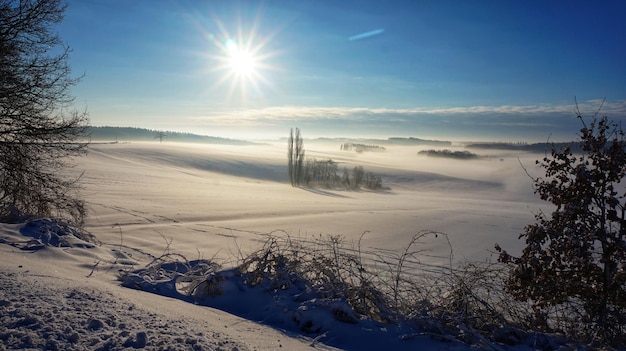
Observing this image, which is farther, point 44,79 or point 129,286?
point 44,79

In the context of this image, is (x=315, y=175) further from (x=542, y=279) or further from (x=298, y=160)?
(x=542, y=279)

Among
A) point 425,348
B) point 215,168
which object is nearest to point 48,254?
point 425,348

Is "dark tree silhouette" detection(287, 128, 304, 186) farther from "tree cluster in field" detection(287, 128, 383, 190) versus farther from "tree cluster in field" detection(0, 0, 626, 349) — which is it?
"tree cluster in field" detection(0, 0, 626, 349)

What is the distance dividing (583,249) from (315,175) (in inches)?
3300

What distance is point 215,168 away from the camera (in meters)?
78.7

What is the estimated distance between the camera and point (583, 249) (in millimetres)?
4672

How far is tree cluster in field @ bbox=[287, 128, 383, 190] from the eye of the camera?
7431 centimetres

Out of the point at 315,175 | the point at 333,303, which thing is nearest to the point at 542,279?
the point at 333,303

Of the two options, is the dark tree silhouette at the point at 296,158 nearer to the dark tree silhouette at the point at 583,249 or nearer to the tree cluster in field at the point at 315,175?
the tree cluster in field at the point at 315,175

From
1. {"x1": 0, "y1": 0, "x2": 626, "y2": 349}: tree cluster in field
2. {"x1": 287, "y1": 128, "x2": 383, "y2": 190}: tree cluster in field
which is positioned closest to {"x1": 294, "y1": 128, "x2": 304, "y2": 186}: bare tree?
{"x1": 287, "y1": 128, "x2": 383, "y2": 190}: tree cluster in field

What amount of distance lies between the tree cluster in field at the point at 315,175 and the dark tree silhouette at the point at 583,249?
68.3 metres

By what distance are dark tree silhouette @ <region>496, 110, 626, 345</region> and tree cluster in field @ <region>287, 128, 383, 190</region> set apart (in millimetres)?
68252

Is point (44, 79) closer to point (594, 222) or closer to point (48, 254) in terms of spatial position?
point (48, 254)

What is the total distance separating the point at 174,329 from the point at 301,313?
1456 millimetres
